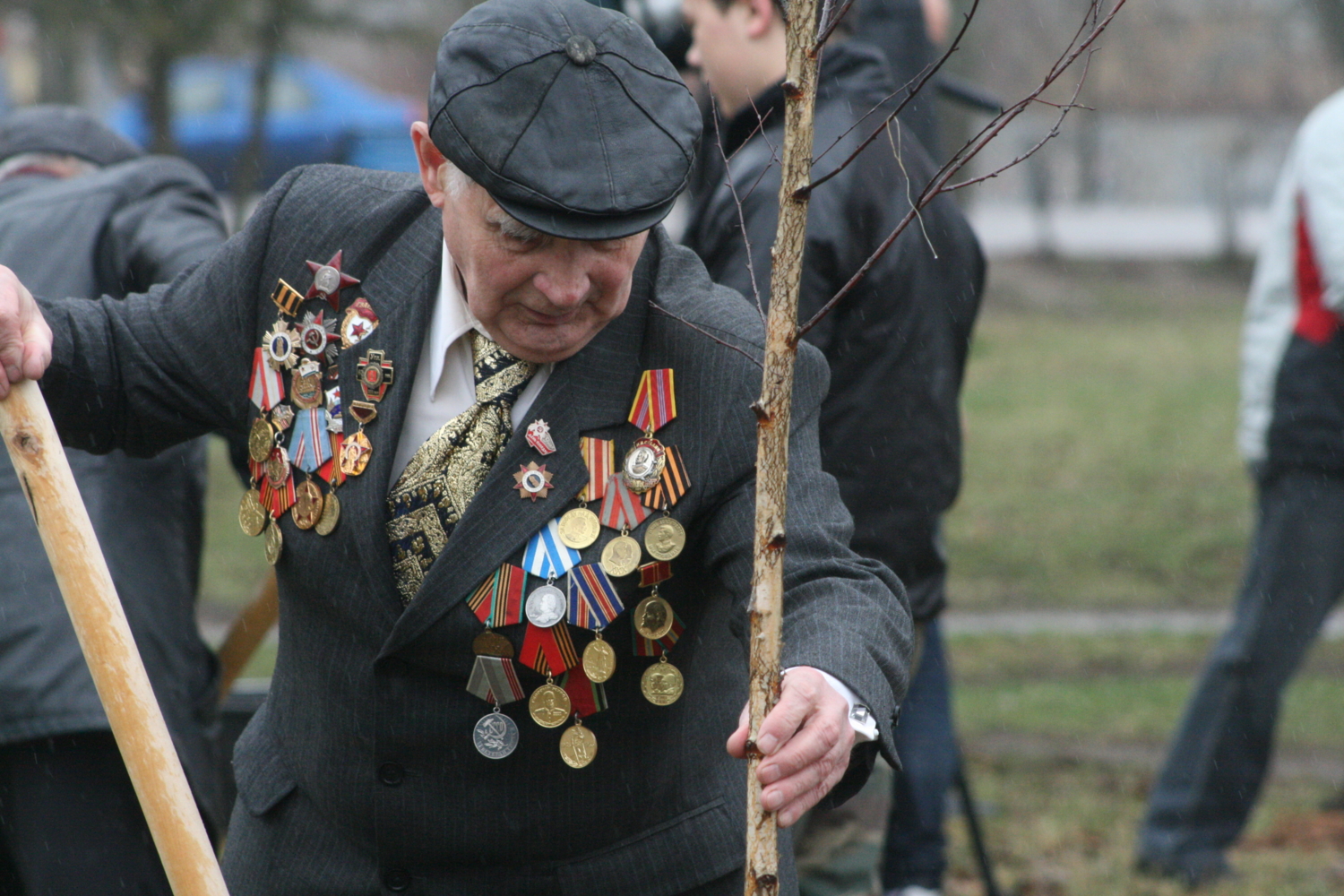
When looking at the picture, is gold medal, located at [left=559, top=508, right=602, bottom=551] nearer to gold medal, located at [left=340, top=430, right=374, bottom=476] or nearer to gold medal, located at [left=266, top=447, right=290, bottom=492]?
gold medal, located at [left=340, top=430, right=374, bottom=476]

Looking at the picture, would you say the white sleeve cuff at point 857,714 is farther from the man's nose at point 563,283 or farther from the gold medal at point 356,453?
the gold medal at point 356,453

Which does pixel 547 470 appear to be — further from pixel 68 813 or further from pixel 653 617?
pixel 68 813

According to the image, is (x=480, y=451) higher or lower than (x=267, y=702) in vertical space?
higher

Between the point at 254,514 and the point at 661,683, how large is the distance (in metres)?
0.63

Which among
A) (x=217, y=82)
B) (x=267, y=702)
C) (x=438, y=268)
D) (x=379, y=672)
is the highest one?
(x=438, y=268)

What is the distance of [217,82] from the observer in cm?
1711

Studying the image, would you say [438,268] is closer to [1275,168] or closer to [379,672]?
[379,672]

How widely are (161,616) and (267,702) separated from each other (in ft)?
2.26

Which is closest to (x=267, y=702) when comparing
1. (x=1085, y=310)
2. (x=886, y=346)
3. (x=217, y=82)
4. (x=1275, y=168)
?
(x=886, y=346)

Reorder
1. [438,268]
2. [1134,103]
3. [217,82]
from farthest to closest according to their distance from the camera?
[1134,103], [217,82], [438,268]

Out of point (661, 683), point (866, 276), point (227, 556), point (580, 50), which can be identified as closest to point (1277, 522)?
point (866, 276)

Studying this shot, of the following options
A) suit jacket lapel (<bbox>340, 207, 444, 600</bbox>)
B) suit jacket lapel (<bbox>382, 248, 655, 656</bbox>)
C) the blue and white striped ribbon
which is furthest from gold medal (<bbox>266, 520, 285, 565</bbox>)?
the blue and white striped ribbon

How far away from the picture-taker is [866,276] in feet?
10.2

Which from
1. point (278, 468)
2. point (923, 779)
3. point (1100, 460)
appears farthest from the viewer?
point (1100, 460)
